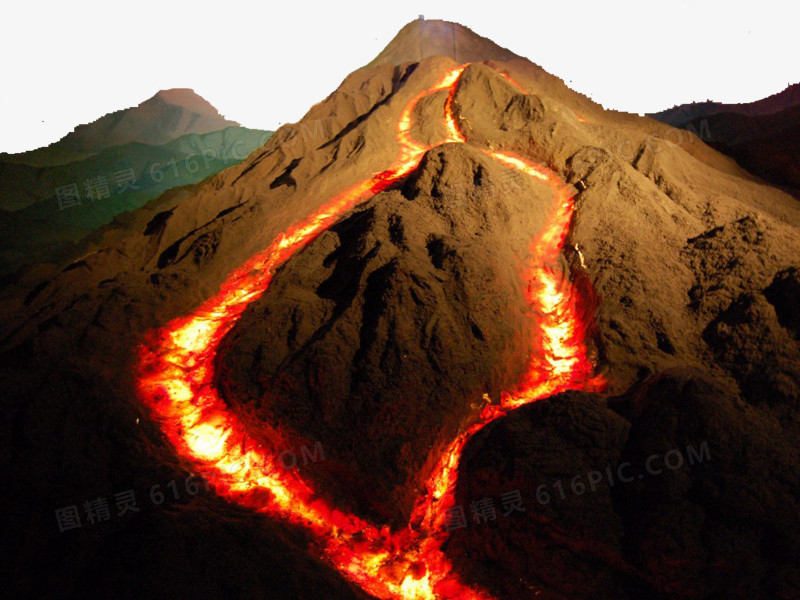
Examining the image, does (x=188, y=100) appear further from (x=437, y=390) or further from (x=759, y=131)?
(x=759, y=131)

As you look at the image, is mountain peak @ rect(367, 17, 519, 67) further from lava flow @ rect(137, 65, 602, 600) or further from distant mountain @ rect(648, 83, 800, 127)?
lava flow @ rect(137, 65, 602, 600)

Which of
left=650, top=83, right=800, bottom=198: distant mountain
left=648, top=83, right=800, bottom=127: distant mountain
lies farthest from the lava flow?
left=648, top=83, right=800, bottom=127: distant mountain

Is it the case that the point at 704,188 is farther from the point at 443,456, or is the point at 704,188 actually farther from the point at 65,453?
the point at 65,453

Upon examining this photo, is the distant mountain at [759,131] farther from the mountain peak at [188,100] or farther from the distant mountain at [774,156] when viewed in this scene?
the mountain peak at [188,100]

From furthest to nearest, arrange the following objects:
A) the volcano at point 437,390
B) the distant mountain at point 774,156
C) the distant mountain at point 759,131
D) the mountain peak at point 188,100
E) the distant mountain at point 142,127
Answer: the mountain peak at point 188,100 → the distant mountain at point 142,127 → the distant mountain at point 759,131 → the distant mountain at point 774,156 → the volcano at point 437,390

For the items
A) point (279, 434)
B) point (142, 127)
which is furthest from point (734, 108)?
point (142, 127)

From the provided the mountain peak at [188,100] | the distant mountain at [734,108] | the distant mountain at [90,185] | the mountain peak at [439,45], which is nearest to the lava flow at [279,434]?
the distant mountain at [90,185]

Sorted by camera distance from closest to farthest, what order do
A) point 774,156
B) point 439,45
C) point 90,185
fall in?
point 774,156 < point 90,185 < point 439,45
